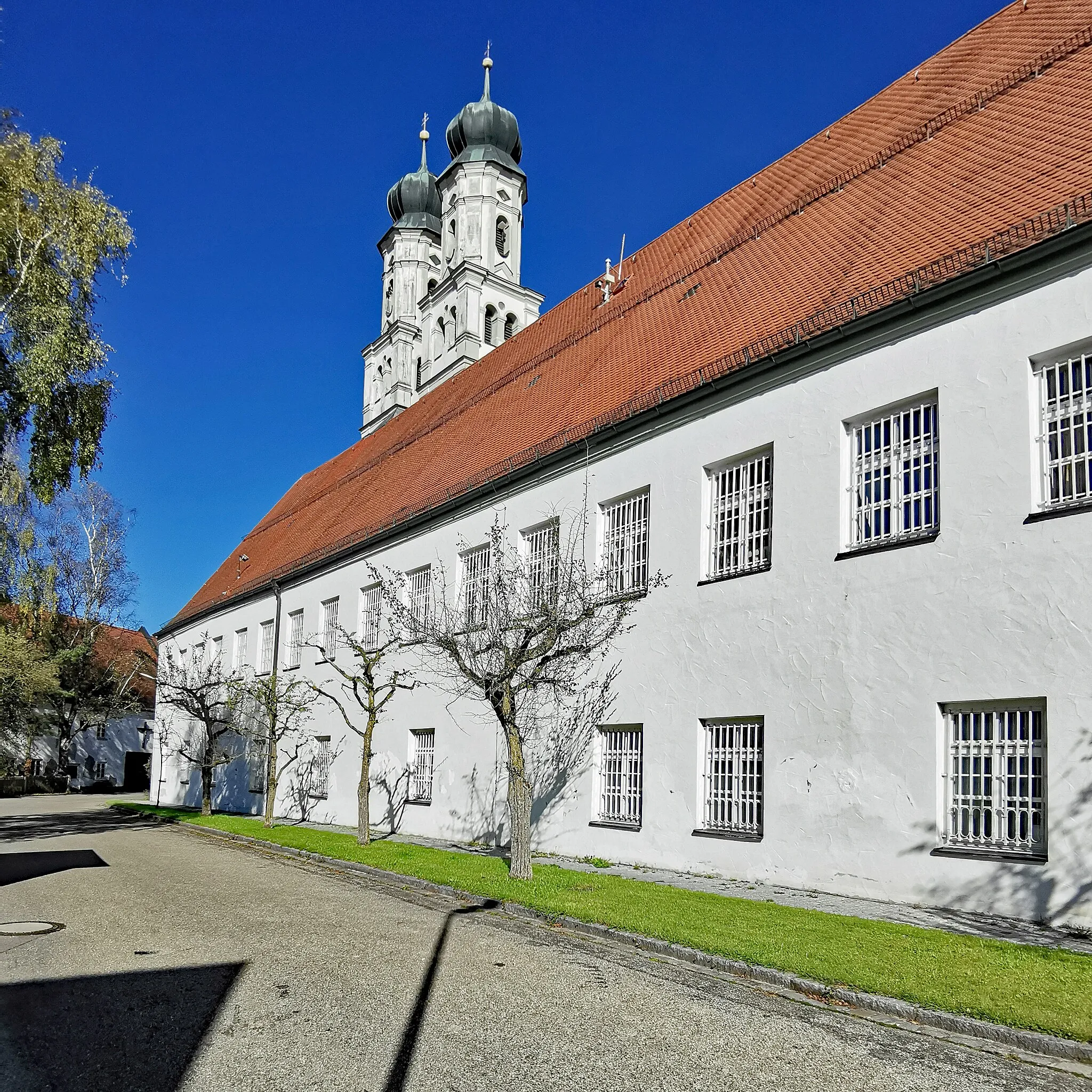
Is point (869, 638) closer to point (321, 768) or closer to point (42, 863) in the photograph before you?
point (42, 863)

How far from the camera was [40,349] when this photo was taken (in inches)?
618

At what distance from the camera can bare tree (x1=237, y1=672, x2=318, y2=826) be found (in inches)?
922

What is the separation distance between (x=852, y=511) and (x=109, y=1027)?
926 cm

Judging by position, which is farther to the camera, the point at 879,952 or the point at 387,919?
the point at 387,919

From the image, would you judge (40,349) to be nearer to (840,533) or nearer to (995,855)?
(840,533)

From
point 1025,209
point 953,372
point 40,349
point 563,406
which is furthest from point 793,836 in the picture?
point 40,349

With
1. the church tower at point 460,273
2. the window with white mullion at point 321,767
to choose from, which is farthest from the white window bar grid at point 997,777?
the church tower at point 460,273

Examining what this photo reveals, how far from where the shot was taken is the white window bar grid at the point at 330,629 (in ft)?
83.8

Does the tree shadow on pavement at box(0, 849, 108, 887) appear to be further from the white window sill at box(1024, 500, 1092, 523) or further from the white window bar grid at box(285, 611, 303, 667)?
the white window sill at box(1024, 500, 1092, 523)

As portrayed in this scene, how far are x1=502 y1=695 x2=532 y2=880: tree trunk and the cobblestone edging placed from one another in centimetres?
103

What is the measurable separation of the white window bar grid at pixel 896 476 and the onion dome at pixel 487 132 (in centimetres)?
4905

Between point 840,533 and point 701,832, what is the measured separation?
428 cm

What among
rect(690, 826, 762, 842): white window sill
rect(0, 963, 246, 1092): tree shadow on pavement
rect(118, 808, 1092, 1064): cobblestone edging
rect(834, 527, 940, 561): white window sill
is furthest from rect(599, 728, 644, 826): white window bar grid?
rect(0, 963, 246, 1092): tree shadow on pavement

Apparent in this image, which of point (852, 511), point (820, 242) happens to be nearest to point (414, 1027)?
point (852, 511)
